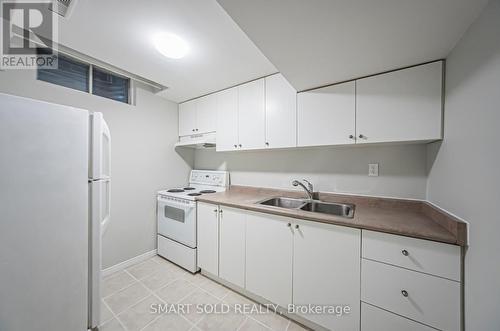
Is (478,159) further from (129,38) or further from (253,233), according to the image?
(129,38)

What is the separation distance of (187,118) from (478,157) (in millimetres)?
2834

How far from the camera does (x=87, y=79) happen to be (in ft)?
6.20

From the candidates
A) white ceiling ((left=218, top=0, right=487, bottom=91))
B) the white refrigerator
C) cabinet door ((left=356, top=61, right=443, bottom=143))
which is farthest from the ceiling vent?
cabinet door ((left=356, top=61, right=443, bottom=143))

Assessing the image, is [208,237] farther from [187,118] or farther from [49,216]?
[187,118]

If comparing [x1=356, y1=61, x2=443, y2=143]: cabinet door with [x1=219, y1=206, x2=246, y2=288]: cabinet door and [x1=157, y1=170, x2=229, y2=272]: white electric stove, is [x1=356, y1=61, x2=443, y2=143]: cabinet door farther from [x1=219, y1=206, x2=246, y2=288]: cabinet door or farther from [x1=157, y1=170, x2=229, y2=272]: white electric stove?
[x1=157, y1=170, x2=229, y2=272]: white electric stove

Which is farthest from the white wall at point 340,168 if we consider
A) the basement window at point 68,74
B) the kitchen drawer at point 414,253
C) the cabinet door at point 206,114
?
the basement window at point 68,74

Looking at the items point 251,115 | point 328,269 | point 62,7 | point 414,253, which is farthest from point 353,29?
point 62,7

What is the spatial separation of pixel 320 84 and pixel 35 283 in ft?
7.61

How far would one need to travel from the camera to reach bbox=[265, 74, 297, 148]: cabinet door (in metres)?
1.72

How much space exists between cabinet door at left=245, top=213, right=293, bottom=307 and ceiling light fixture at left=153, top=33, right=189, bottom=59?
62.6 inches

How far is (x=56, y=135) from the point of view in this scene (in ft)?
3.15

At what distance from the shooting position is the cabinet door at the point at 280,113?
1.72 meters

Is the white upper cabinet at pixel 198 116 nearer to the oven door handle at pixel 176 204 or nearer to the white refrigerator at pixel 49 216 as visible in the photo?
the oven door handle at pixel 176 204

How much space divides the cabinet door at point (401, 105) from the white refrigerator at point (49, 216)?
78.5 inches
